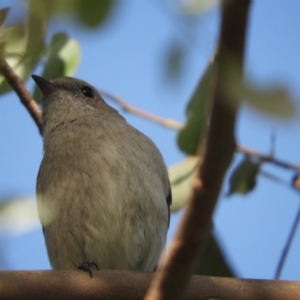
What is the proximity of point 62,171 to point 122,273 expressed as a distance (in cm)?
150

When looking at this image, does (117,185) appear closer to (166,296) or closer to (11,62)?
(11,62)

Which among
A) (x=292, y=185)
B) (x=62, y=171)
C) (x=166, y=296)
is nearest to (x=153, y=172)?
(x=62, y=171)

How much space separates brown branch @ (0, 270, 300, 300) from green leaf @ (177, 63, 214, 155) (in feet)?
2.71

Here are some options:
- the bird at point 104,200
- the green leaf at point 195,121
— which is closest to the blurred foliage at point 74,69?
the green leaf at point 195,121

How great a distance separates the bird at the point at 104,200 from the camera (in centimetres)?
425

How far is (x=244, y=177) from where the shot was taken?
12.9ft

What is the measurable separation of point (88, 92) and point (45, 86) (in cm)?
84

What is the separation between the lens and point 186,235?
1.75 metres

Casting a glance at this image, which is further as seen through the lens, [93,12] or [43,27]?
[43,27]

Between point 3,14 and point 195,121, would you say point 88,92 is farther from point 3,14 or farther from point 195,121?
point 3,14

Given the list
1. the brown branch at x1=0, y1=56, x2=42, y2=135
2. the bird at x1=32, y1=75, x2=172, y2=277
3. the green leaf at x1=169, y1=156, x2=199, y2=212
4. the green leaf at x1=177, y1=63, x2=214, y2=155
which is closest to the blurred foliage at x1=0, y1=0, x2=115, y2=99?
the brown branch at x1=0, y1=56, x2=42, y2=135

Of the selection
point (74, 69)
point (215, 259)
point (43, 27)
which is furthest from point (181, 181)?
point (43, 27)

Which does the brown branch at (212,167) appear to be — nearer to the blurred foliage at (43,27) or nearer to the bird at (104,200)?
the blurred foliage at (43,27)

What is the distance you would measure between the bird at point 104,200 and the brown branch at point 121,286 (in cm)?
76
